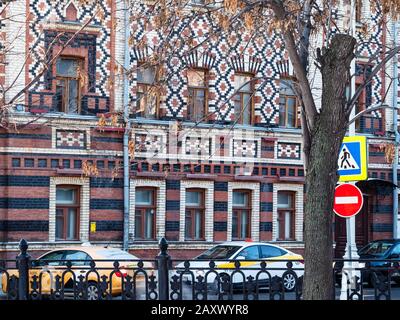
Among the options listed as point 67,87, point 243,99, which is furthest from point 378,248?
point 67,87

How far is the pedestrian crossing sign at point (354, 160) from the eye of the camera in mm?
18531

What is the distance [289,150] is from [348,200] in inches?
577

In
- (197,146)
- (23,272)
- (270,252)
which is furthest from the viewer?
(197,146)

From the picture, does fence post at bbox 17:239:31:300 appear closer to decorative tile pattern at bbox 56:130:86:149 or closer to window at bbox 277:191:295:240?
decorative tile pattern at bbox 56:130:86:149

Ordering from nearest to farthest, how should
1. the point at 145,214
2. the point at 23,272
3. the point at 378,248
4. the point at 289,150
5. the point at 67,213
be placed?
the point at 23,272 → the point at 67,213 → the point at 378,248 → the point at 145,214 → the point at 289,150

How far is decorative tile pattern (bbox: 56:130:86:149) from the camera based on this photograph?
29.0m

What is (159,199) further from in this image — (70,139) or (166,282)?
(166,282)

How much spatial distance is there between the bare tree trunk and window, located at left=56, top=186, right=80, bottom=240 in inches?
677

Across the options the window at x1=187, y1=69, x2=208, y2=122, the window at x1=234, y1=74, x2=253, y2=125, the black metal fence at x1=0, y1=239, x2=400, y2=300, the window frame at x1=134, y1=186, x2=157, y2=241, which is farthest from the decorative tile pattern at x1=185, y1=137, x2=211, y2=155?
the black metal fence at x1=0, y1=239, x2=400, y2=300

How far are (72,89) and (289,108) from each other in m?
8.16

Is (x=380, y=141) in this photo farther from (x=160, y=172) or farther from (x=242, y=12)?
(x=242, y=12)

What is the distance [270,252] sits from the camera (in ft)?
89.6

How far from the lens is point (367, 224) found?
3562cm

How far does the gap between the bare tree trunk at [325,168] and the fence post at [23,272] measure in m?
4.30
